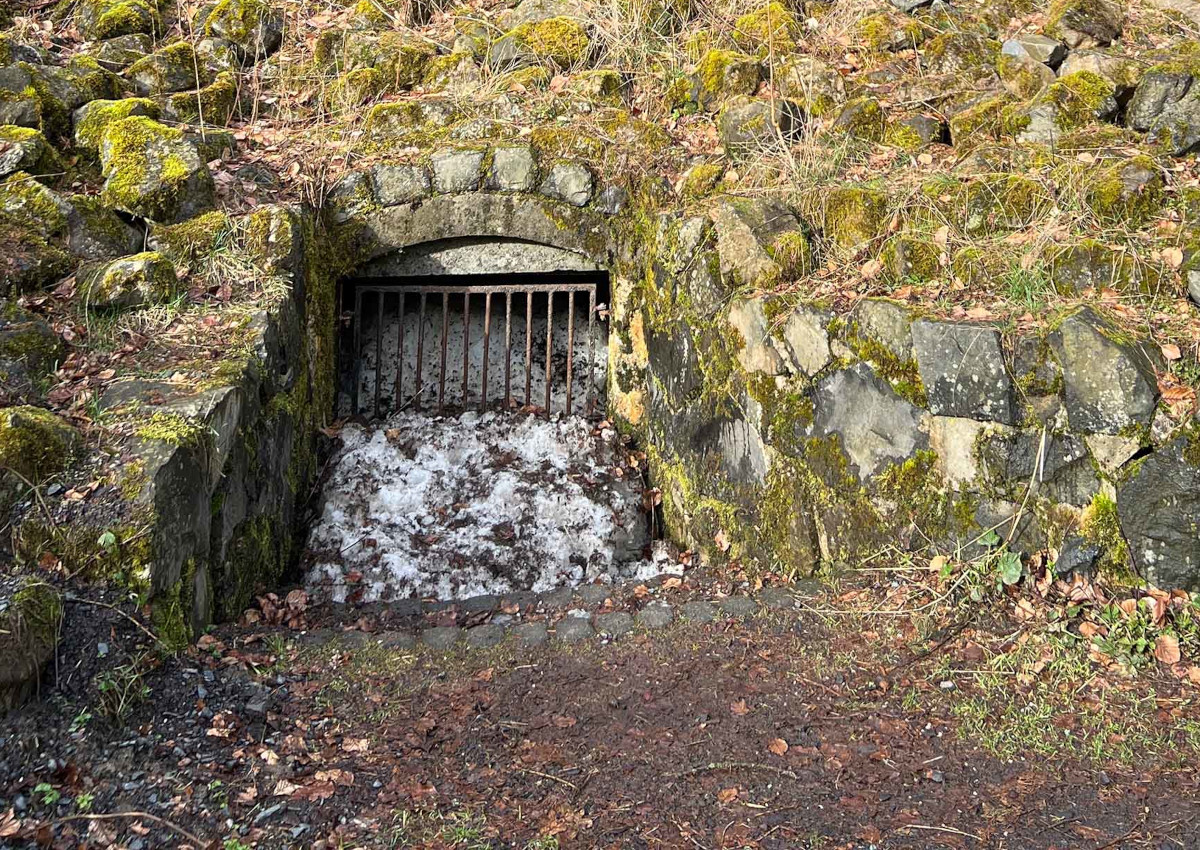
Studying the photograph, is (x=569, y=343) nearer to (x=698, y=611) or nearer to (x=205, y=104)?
(x=698, y=611)

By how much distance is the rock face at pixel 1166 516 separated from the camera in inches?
117

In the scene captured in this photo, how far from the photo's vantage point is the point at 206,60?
5992 millimetres

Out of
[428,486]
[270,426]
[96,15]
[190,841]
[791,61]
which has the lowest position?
[190,841]

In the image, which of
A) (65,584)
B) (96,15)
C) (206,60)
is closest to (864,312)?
(65,584)

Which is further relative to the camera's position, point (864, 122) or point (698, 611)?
point (864, 122)

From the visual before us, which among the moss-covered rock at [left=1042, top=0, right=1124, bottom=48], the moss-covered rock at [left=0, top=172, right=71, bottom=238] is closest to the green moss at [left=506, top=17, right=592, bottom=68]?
the moss-covered rock at [left=1042, top=0, right=1124, bottom=48]

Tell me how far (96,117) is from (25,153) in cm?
64

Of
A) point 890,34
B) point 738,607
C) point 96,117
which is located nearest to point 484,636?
point 738,607

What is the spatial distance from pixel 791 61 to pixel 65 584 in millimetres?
4888

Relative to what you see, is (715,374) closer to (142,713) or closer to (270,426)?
(270,426)

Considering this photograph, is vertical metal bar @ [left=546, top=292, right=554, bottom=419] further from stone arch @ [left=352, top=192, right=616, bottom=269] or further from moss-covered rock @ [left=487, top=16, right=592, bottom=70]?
moss-covered rock @ [left=487, top=16, right=592, bottom=70]

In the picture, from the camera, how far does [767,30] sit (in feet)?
18.9

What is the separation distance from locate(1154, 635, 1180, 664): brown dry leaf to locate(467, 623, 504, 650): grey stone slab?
8.11ft

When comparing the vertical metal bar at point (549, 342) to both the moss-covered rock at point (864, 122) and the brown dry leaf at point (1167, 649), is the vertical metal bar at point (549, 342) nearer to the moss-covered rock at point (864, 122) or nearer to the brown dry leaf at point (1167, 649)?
the moss-covered rock at point (864, 122)
